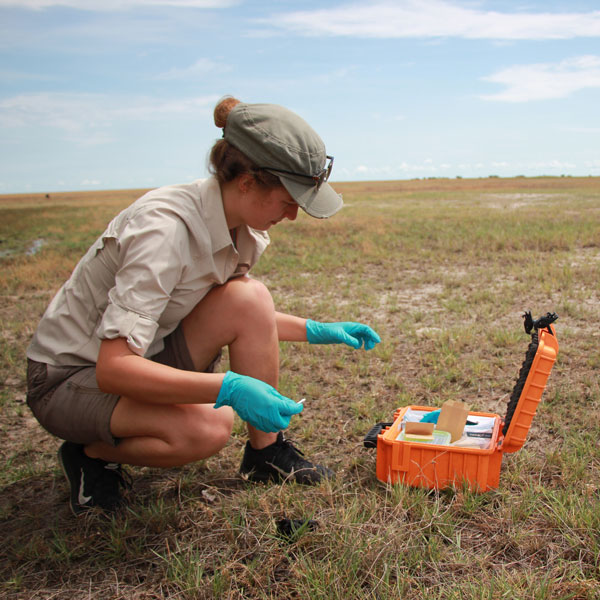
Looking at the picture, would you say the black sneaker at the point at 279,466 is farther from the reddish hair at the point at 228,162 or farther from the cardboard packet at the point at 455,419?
the reddish hair at the point at 228,162

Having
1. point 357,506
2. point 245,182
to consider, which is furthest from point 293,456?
point 245,182

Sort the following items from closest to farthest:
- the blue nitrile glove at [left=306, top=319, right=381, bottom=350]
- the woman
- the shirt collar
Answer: the woman
the shirt collar
the blue nitrile glove at [left=306, top=319, right=381, bottom=350]

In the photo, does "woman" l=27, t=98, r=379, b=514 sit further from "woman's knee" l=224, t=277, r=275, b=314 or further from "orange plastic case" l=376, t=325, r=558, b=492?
"orange plastic case" l=376, t=325, r=558, b=492

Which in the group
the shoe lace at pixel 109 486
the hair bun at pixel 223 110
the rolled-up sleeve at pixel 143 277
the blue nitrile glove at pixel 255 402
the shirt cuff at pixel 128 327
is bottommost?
the shoe lace at pixel 109 486

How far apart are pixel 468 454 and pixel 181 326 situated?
1131 millimetres

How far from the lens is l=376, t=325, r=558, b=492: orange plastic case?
5.93 ft

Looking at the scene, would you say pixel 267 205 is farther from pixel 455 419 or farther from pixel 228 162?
pixel 455 419

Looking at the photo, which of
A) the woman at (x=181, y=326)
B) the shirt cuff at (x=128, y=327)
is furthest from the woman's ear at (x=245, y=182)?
the shirt cuff at (x=128, y=327)

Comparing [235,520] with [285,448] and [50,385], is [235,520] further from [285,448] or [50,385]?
[50,385]

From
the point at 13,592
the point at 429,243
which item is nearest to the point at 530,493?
the point at 13,592

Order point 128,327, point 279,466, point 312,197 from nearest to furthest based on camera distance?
point 128,327 < point 312,197 < point 279,466

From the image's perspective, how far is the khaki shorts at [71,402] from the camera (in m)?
1.88

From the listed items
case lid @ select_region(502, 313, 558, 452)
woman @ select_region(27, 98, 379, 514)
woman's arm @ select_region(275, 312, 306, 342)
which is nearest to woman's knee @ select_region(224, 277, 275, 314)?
woman @ select_region(27, 98, 379, 514)

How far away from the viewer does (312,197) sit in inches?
73.4
